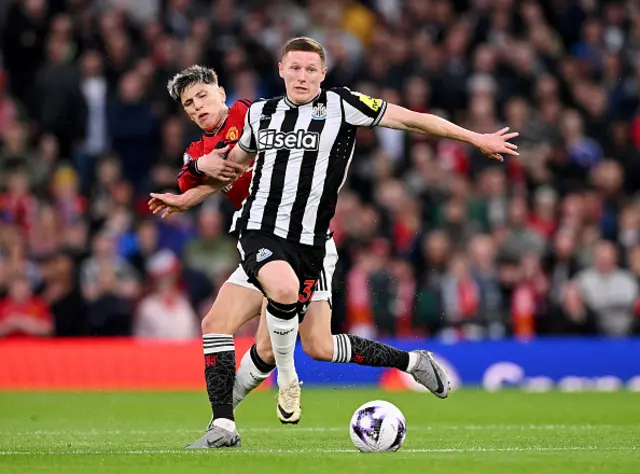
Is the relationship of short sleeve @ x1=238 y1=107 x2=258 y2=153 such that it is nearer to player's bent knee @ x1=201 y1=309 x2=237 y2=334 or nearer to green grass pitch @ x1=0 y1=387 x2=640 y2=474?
player's bent knee @ x1=201 y1=309 x2=237 y2=334

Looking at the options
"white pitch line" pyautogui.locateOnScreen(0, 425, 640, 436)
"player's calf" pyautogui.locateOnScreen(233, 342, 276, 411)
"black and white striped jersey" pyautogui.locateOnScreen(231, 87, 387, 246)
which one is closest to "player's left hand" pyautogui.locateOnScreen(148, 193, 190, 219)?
"black and white striped jersey" pyautogui.locateOnScreen(231, 87, 387, 246)

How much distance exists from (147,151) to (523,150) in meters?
4.98

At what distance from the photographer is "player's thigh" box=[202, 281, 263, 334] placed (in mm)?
8438

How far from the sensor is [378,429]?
7848 mm

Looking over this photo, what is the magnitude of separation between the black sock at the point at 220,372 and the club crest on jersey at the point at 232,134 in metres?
1.27

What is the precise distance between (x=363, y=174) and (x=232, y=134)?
8.99 m

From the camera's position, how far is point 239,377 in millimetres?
9008

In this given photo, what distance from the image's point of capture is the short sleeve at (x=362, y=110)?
8.33m

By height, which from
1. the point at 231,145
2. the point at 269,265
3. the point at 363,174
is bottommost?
the point at 363,174

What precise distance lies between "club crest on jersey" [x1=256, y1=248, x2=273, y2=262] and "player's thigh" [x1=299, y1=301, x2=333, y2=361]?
833 millimetres

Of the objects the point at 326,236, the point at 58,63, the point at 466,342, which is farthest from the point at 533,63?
the point at 326,236

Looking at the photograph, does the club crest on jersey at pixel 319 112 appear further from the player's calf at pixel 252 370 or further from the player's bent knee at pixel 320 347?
the player's calf at pixel 252 370

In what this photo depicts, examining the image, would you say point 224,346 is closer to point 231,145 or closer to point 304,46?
point 231,145

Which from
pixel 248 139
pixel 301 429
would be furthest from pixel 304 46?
pixel 301 429
